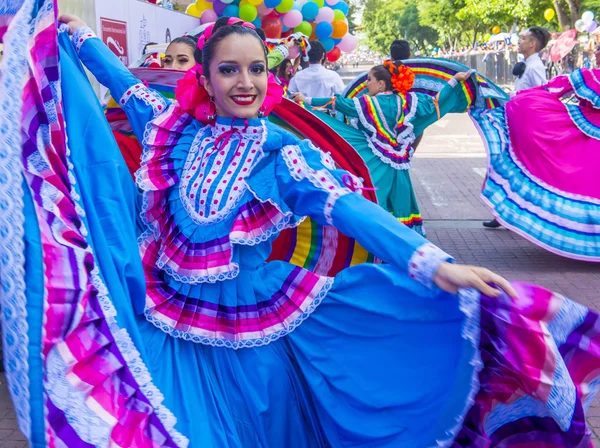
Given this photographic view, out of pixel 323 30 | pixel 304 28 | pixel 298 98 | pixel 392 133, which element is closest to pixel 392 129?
pixel 392 133

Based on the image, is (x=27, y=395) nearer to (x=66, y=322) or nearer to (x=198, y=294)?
(x=66, y=322)

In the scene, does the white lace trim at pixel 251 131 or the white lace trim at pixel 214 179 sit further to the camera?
the white lace trim at pixel 251 131

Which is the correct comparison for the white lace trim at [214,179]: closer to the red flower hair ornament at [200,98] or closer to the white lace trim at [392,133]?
the red flower hair ornament at [200,98]

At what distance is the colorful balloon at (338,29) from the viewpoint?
10.5m

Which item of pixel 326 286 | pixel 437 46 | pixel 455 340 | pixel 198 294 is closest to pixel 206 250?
pixel 198 294

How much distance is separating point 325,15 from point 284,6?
1054 millimetres

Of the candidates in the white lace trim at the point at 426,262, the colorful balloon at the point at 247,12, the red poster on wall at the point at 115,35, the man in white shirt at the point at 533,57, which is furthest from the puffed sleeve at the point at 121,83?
the man in white shirt at the point at 533,57

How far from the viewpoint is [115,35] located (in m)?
5.91

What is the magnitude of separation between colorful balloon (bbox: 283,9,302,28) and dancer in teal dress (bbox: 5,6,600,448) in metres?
6.89

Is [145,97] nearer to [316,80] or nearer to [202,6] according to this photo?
[316,80]

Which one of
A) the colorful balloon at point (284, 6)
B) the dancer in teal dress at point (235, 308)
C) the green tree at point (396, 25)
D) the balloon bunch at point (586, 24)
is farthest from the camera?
the green tree at point (396, 25)

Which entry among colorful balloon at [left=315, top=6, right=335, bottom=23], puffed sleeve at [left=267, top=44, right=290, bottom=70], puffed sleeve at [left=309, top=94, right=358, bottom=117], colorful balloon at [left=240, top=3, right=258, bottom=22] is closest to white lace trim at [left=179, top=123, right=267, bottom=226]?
puffed sleeve at [left=267, top=44, right=290, bottom=70]

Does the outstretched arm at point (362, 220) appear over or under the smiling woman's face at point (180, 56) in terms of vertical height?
under

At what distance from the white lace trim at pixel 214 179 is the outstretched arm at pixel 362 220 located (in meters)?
0.11
